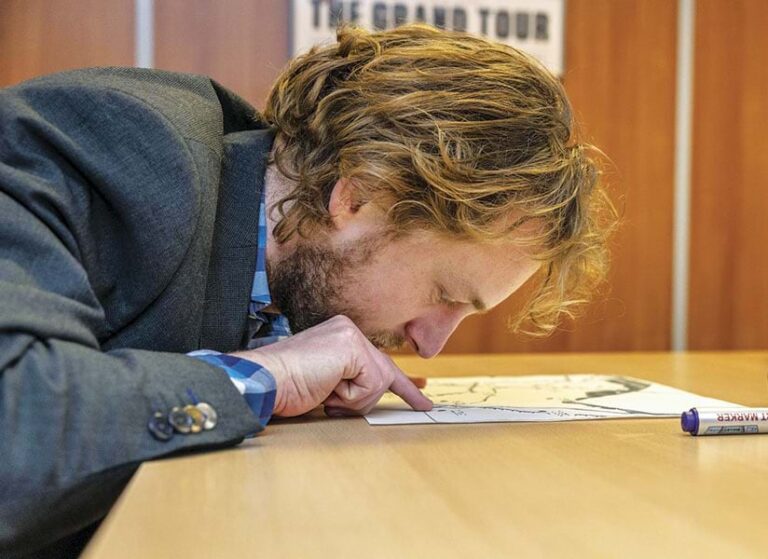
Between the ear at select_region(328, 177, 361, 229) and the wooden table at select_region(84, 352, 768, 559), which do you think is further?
the ear at select_region(328, 177, 361, 229)

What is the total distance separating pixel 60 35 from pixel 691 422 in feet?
8.36

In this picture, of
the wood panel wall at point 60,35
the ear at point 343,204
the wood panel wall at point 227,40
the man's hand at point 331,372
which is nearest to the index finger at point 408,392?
the man's hand at point 331,372

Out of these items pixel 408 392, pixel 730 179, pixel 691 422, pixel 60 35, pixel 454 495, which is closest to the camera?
pixel 454 495

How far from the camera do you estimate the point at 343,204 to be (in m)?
1.23

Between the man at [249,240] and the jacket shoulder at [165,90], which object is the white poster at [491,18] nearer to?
the man at [249,240]

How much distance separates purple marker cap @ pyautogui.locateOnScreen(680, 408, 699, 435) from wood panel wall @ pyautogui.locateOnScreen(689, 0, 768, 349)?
2.50 meters

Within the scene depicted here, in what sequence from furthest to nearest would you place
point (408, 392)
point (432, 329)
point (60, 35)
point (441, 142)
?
point (60, 35) < point (432, 329) < point (441, 142) < point (408, 392)

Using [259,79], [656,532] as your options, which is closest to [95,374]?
[656,532]

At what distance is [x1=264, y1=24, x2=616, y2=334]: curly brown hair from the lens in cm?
118

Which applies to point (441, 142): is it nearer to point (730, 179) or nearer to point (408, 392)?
point (408, 392)

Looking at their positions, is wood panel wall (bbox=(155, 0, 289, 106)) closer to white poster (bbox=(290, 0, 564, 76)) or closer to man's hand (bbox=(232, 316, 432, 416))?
white poster (bbox=(290, 0, 564, 76))

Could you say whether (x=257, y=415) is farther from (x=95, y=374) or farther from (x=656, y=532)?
(x=656, y=532)

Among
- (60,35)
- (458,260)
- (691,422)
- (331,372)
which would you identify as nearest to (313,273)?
(458,260)

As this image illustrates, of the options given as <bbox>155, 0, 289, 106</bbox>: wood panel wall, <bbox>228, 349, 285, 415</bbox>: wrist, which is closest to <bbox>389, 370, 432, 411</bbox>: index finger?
<bbox>228, 349, 285, 415</bbox>: wrist
